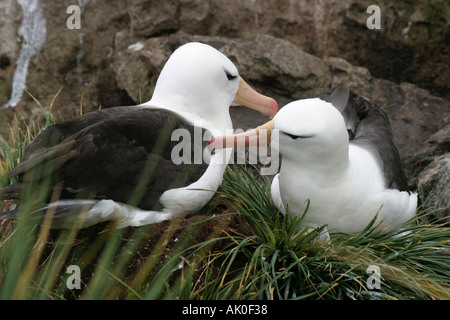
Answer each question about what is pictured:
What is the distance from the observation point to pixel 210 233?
12.9 ft

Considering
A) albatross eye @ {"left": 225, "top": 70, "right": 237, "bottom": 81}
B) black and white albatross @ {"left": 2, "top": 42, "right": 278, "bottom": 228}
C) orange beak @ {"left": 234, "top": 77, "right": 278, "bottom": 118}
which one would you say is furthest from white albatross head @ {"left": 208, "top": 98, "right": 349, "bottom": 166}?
orange beak @ {"left": 234, "top": 77, "right": 278, "bottom": 118}

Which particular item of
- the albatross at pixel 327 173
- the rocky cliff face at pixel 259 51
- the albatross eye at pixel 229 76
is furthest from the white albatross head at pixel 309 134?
the rocky cliff face at pixel 259 51

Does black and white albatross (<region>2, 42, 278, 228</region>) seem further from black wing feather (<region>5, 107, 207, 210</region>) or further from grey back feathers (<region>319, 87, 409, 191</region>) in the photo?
grey back feathers (<region>319, 87, 409, 191</region>)

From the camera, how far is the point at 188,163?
4.04 m

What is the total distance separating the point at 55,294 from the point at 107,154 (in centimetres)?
91

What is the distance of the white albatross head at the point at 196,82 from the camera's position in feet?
14.2

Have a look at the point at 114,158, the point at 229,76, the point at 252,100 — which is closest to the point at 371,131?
the point at 252,100

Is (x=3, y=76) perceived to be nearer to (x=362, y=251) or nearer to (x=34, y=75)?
(x=34, y=75)

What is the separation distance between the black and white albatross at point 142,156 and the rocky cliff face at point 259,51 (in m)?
1.94

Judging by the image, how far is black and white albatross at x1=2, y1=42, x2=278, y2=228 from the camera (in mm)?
3480

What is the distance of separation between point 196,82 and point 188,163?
69 cm

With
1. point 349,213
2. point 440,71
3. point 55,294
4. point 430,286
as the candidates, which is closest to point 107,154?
point 55,294

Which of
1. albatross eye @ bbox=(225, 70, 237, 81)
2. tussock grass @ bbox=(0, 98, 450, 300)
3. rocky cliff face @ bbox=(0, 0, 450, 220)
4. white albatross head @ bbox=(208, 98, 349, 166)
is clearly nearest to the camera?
tussock grass @ bbox=(0, 98, 450, 300)

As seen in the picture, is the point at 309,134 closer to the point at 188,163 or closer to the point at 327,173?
the point at 327,173
